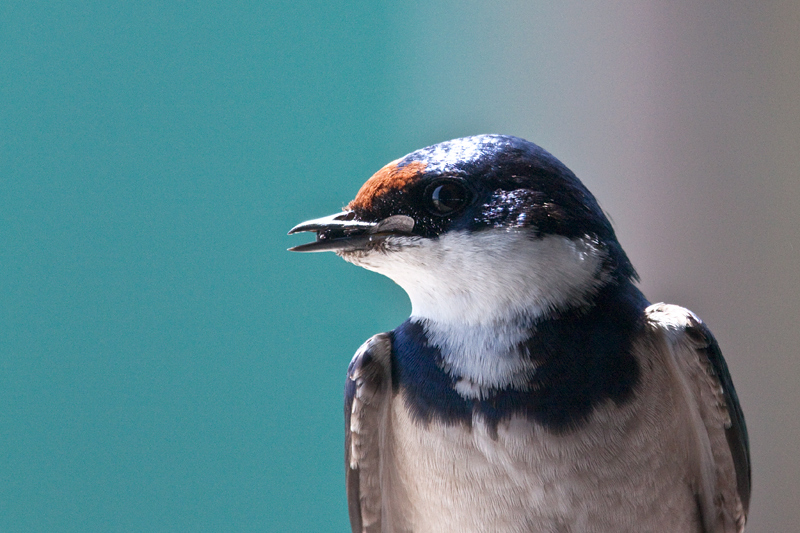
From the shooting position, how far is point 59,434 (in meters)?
1.37

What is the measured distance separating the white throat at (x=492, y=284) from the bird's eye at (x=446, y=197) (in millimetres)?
31

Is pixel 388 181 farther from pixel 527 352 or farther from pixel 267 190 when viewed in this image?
pixel 267 190

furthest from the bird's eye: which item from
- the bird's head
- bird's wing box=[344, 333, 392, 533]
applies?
bird's wing box=[344, 333, 392, 533]

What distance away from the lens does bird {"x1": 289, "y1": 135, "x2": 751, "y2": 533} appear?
0.75m

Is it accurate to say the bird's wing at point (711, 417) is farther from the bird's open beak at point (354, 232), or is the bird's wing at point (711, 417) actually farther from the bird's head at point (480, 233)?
the bird's open beak at point (354, 232)

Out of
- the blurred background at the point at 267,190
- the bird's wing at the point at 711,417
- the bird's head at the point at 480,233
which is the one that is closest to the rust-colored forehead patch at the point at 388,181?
the bird's head at the point at 480,233

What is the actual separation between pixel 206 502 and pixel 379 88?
94cm

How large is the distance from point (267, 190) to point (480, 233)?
731 mm

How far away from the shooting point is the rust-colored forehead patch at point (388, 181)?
2.49 ft

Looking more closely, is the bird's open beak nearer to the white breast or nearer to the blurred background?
the white breast

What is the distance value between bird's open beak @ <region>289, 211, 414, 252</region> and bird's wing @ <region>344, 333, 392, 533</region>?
19 centimetres

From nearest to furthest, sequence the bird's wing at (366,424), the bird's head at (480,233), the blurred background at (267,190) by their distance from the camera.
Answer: the bird's head at (480,233)
the bird's wing at (366,424)
the blurred background at (267,190)

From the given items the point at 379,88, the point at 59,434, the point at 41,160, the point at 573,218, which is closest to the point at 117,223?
the point at 41,160

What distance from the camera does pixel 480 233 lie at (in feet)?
2.43
